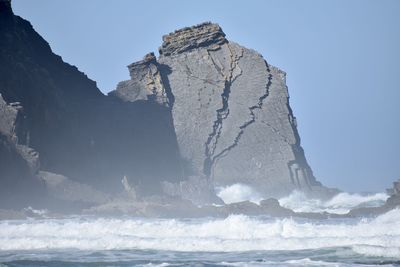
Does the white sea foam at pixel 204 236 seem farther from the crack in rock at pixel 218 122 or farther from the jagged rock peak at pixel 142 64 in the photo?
the jagged rock peak at pixel 142 64

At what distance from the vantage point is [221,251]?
20.2 metres

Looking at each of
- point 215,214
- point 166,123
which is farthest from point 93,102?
point 215,214

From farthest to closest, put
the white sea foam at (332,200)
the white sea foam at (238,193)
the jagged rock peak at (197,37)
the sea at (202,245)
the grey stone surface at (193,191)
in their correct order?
the jagged rock peak at (197,37), the white sea foam at (238,193), the grey stone surface at (193,191), the white sea foam at (332,200), the sea at (202,245)

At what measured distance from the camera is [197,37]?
76.9 metres

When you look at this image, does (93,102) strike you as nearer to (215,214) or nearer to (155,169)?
(155,169)

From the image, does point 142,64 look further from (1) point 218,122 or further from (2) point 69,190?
(2) point 69,190

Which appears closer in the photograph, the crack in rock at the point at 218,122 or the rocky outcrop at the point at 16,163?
the rocky outcrop at the point at 16,163

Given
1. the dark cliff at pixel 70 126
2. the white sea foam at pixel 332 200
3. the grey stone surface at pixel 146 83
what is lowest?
the white sea foam at pixel 332 200

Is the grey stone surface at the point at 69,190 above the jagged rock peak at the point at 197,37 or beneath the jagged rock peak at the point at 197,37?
beneath

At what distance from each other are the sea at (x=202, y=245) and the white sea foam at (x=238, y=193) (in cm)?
4726

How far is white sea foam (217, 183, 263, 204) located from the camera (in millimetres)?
73625

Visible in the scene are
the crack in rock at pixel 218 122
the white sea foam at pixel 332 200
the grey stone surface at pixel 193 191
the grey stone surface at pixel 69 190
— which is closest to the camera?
the grey stone surface at pixel 69 190

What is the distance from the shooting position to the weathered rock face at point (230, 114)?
74750 mm

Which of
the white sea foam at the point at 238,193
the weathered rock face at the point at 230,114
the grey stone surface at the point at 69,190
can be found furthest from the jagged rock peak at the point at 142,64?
the grey stone surface at the point at 69,190
